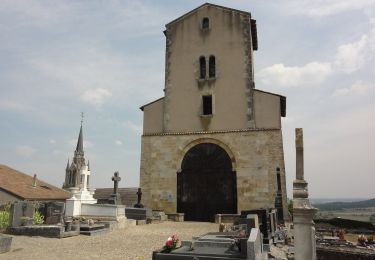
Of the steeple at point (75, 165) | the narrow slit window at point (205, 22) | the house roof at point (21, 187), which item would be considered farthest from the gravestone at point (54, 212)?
the steeple at point (75, 165)

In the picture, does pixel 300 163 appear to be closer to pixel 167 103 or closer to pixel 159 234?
pixel 159 234

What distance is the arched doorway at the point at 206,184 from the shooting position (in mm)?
17469

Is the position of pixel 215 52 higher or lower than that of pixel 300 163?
higher

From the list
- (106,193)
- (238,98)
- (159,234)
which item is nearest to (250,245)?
(159,234)

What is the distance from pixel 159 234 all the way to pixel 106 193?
1865 cm

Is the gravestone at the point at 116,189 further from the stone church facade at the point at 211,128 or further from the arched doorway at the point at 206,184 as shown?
the arched doorway at the point at 206,184

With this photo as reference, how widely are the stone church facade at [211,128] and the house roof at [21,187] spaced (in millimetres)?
14518

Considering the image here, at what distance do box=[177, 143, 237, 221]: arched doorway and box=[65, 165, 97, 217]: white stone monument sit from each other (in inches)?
197

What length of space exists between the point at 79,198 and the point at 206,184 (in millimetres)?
6824

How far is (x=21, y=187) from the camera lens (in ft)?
95.2

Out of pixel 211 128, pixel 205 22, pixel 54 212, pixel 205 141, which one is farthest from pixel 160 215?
pixel 205 22

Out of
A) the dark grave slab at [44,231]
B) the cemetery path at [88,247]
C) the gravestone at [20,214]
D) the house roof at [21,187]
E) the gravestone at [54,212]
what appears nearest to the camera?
the cemetery path at [88,247]

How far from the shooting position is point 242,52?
19031 millimetres

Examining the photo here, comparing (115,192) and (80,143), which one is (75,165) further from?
(115,192)
